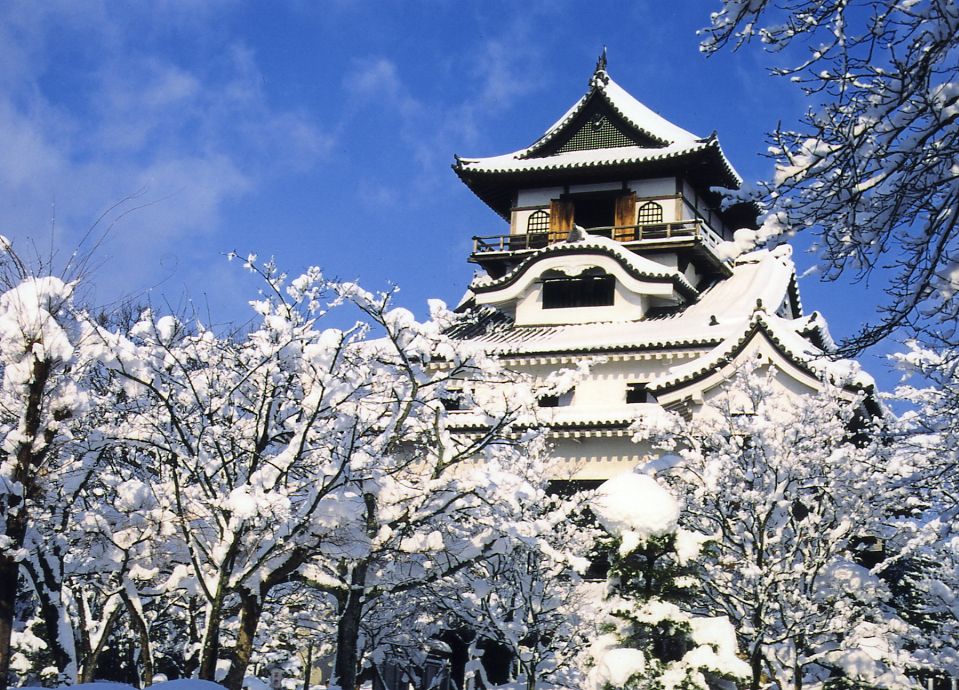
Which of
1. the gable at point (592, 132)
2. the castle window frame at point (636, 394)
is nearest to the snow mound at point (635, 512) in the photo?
the castle window frame at point (636, 394)

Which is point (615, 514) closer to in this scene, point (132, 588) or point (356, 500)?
point (356, 500)

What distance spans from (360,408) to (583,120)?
2738 centimetres

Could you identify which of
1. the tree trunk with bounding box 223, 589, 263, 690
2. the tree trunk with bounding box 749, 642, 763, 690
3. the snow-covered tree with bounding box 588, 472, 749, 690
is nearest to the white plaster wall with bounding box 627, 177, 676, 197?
the snow-covered tree with bounding box 588, 472, 749, 690

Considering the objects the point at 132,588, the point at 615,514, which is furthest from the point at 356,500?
the point at 615,514

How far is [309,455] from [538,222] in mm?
25098

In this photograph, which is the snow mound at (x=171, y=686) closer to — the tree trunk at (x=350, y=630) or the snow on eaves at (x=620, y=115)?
the tree trunk at (x=350, y=630)

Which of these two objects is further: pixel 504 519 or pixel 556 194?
pixel 556 194

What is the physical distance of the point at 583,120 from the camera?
37000 mm

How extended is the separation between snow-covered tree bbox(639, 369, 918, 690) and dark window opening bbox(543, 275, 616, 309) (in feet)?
46.2

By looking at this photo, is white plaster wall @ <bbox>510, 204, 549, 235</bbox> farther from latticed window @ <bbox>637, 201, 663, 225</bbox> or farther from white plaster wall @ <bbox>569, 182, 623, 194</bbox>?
latticed window @ <bbox>637, 201, 663, 225</bbox>

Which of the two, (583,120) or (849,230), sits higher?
(583,120)

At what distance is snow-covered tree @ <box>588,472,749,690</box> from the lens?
13219 millimetres

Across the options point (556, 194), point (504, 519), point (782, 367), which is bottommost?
point (504, 519)

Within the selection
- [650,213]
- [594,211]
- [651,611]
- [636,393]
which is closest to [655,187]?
[650,213]
